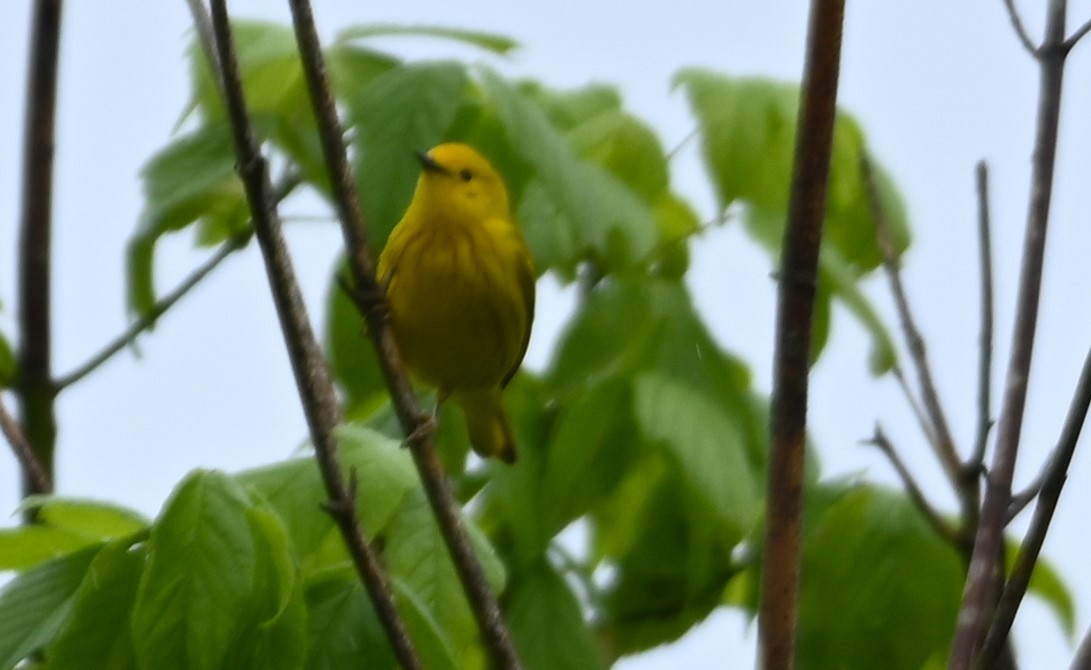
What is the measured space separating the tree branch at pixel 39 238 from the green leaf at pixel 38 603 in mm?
694

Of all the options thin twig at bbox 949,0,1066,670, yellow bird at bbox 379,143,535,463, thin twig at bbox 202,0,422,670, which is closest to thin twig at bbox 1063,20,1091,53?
thin twig at bbox 949,0,1066,670

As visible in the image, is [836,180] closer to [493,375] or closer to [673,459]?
[673,459]

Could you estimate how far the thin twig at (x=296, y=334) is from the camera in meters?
1.32

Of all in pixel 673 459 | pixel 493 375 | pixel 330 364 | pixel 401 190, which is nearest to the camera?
pixel 401 190

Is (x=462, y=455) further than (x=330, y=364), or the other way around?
(x=462, y=455)

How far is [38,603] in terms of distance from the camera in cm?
149

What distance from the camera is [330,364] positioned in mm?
2154

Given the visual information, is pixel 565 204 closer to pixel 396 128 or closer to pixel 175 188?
pixel 396 128

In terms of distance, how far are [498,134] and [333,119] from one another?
74 cm

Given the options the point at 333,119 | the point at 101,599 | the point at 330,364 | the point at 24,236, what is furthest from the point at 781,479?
the point at 24,236

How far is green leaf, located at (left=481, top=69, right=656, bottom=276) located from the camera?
194cm

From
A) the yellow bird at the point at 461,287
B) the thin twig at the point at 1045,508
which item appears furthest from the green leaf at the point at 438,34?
the thin twig at the point at 1045,508

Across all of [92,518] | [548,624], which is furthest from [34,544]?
[548,624]

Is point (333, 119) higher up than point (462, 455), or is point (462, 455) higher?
point (333, 119)
